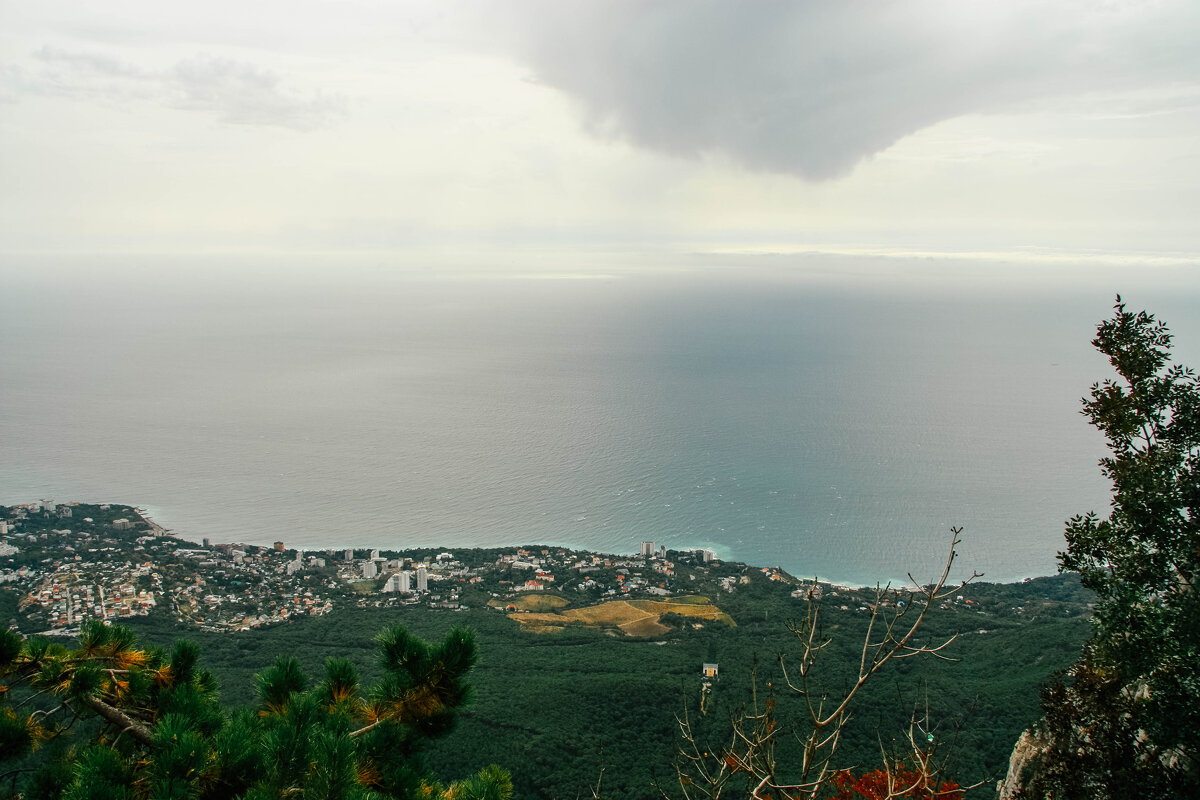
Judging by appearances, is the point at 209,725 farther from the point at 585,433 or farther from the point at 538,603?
the point at 585,433

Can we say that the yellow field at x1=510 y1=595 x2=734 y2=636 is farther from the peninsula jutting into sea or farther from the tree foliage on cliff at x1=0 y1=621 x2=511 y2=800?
the tree foliage on cliff at x1=0 y1=621 x2=511 y2=800

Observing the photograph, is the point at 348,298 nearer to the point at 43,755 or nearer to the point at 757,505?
the point at 757,505

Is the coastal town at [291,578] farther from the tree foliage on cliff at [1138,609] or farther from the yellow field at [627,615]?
the tree foliage on cliff at [1138,609]

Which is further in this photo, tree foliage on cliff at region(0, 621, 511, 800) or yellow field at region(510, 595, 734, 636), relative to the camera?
yellow field at region(510, 595, 734, 636)

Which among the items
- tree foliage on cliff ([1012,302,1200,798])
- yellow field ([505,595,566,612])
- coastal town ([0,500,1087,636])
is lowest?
yellow field ([505,595,566,612])

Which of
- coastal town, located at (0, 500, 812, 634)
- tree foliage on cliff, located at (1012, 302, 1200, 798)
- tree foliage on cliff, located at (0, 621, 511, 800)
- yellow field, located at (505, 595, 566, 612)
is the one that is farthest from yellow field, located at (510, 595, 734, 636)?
tree foliage on cliff, located at (0, 621, 511, 800)

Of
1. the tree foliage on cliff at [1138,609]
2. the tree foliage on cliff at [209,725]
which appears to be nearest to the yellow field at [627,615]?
the tree foliage on cliff at [1138,609]

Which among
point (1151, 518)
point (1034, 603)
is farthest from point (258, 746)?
point (1034, 603)

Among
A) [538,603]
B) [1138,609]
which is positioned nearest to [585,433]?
[538,603]
